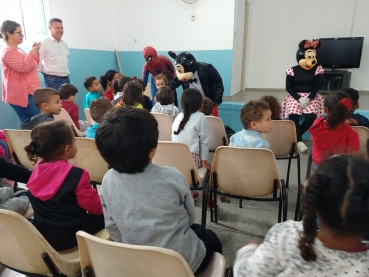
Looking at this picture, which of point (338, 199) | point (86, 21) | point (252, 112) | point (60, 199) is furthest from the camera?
point (86, 21)

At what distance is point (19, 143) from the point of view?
184cm

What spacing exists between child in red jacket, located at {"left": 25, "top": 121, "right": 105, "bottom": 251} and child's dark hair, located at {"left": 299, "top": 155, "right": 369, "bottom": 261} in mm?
828

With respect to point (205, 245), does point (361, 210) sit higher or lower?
higher

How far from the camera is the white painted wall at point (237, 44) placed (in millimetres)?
4426

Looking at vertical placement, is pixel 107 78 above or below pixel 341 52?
below

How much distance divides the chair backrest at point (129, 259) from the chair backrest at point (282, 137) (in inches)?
62.3

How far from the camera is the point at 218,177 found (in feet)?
5.05

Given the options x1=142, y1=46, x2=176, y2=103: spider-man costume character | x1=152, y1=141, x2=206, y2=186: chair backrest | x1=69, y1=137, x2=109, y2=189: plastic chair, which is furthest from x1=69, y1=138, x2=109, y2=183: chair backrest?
x1=142, y1=46, x2=176, y2=103: spider-man costume character

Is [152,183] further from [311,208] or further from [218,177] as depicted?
[218,177]

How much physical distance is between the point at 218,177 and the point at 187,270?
0.87 metres

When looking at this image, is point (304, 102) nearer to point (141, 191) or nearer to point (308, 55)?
point (308, 55)

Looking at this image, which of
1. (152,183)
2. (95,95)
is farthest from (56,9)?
(152,183)

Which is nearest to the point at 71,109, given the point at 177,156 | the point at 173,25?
the point at 177,156

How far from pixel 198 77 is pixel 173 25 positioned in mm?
2068
